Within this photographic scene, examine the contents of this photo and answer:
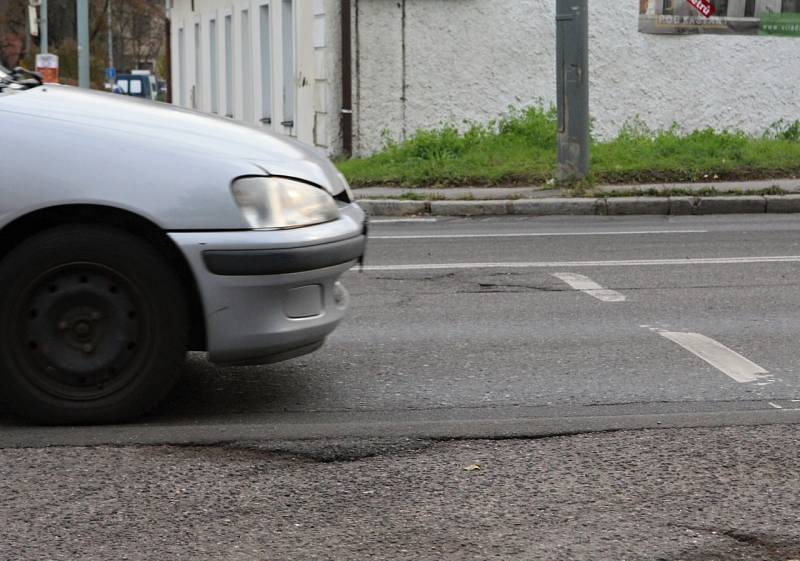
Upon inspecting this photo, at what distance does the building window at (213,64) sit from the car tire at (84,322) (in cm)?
2501

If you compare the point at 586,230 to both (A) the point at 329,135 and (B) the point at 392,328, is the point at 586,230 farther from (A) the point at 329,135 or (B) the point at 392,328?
(A) the point at 329,135

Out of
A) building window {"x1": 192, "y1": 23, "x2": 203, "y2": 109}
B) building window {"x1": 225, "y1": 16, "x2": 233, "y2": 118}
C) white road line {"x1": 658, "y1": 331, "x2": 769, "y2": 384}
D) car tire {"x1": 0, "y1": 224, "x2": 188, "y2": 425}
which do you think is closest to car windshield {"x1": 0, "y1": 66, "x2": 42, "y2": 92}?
car tire {"x1": 0, "y1": 224, "x2": 188, "y2": 425}

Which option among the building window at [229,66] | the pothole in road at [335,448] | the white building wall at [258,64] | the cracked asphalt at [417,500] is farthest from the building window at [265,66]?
the cracked asphalt at [417,500]

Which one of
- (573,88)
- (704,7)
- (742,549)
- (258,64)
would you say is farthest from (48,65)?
(742,549)

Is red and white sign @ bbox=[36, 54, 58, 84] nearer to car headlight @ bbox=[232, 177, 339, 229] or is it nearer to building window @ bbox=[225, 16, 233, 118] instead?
building window @ bbox=[225, 16, 233, 118]

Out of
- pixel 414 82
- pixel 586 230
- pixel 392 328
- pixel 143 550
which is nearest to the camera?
pixel 143 550

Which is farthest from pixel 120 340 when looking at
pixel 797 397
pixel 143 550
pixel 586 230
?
pixel 586 230

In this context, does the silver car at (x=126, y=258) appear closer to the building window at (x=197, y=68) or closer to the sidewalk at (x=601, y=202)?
the sidewalk at (x=601, y=202)

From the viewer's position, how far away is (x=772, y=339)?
6.59 meters

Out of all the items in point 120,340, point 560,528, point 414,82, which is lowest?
point 560,528

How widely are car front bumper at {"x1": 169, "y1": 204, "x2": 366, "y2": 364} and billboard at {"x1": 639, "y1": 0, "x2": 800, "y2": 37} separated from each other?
15.6 m

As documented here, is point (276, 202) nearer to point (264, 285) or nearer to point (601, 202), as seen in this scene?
point (264, 285)

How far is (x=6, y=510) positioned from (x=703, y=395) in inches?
107

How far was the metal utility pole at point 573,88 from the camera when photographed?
14766mm
